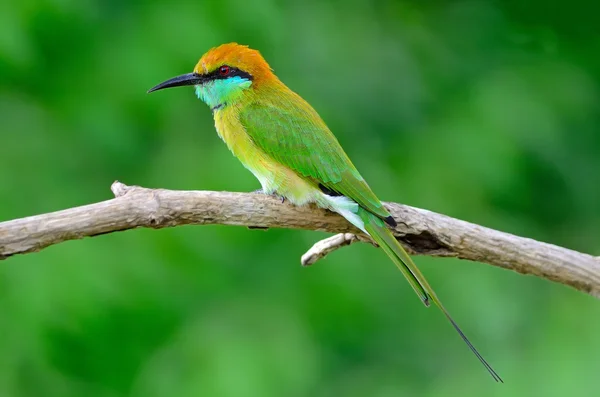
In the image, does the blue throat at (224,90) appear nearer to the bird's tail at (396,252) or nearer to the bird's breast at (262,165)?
the bird's breast at (262,165)

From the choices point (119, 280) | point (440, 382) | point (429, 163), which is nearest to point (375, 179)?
point (429, 163)

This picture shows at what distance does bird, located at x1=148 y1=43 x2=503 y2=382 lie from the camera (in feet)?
8.91

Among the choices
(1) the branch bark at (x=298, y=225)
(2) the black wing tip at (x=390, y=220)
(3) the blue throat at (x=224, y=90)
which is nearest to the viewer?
(1) the branch bark at (x=298, y=225)

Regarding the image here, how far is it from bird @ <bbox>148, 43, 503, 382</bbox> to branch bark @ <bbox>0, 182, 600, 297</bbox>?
0.07m

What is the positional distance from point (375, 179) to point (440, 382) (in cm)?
84

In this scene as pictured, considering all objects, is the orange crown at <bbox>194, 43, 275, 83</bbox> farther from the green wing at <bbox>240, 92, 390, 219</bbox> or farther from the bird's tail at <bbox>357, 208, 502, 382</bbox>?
the bird's tail at <bbox>357, 208, 502, 382</bbox>

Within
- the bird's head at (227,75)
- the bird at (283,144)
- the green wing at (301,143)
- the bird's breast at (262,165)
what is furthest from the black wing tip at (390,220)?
the bird's head at (227,75)

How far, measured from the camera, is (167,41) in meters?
4.06

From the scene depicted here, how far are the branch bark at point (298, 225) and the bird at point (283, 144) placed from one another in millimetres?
66

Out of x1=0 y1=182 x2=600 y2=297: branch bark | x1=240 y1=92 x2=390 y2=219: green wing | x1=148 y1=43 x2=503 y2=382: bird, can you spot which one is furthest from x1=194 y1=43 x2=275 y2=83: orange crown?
x1=0 y1=182 x2=600 y2=297: branch bark

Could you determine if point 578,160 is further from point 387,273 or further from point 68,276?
point 68,276

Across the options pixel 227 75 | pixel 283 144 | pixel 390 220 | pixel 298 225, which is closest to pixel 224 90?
pixel 227 75

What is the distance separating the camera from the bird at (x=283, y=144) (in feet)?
8.91

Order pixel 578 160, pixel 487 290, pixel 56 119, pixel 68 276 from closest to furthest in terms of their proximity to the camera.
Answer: pixel 68 276 < pixel 487 290 < pixel 56 119 < pixel 578 160
